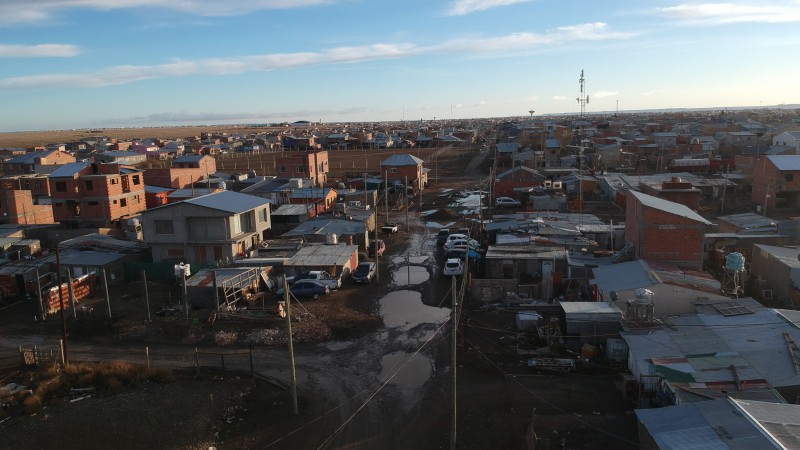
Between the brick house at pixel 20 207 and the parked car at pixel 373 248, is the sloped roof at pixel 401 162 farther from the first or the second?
the brick house at pixel 20 207

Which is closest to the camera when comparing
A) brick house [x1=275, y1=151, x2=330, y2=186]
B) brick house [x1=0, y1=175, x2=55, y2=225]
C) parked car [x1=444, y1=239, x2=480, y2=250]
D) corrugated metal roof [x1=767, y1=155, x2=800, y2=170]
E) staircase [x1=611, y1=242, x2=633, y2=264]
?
staircase [x1=611, y1=242, x2=633, y2=264]

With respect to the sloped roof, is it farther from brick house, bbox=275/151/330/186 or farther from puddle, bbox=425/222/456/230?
puddle, bbox=425/222/456/230

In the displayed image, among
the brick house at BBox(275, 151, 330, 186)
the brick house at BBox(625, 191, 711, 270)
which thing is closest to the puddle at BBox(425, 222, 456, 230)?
the brick house at BBox(625, 191, 711, 270)

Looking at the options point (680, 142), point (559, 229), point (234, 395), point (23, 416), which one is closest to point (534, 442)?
point (234, 395)

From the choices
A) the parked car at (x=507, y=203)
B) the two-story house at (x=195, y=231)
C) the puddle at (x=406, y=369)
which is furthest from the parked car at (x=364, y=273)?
the parked car at (x=507, y=203)

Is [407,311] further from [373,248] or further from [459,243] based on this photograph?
[373,248]

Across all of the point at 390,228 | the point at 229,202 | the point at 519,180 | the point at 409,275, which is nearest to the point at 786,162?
the point at 519,180
